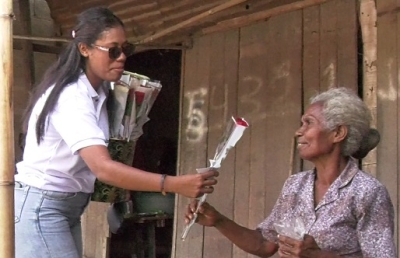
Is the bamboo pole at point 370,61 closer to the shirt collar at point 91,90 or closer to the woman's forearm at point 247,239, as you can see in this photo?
the woman's forearm at point 247,239

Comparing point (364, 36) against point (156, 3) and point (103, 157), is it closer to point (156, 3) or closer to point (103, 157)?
point (156, 3)

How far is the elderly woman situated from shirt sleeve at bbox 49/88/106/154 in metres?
0.62

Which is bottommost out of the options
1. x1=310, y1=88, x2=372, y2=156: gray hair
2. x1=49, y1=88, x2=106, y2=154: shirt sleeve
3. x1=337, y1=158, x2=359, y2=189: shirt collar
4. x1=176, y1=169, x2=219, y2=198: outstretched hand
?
x1=176, y1=169, x2=219, y2=198: outstretched hand

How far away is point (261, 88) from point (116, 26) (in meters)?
2.26

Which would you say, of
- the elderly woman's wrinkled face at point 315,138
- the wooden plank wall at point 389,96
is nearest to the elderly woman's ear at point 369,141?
the elderly woman's wrinkled face at point 315,138

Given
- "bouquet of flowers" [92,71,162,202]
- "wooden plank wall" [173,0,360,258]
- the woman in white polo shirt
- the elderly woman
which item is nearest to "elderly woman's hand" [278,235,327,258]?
the elderly woman

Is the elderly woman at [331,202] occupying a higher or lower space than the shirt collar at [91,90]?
lower

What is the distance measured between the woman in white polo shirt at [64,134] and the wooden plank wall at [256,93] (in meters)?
2.04

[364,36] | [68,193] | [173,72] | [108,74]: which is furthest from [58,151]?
[173,72]

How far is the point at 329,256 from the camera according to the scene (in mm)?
2551

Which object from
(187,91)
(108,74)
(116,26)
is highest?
(187,91)

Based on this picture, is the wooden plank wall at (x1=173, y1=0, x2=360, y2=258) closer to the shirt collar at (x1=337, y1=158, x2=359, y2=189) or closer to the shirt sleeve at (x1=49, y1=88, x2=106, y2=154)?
the shirt collar at (x1=337, y1=158, x2=359, y2=189)

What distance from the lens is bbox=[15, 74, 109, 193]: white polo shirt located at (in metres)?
2.27

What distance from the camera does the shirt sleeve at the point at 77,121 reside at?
2.25 m
